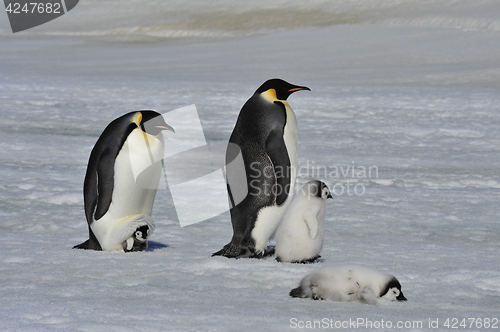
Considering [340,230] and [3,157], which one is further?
[3,157]

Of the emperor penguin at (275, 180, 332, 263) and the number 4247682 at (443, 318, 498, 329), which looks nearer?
the number 4247682 at (443, 318, 498, 329)

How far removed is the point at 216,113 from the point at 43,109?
242cm

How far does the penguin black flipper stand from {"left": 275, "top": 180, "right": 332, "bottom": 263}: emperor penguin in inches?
6.2

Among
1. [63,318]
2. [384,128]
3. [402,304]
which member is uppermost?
[63,318]

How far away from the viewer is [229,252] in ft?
10.9

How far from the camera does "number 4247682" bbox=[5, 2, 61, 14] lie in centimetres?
2967

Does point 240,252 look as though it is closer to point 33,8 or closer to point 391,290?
point 391,290

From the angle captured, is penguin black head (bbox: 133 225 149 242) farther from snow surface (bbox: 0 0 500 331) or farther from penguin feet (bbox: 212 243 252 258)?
penguin feet (bbox: 212 243 252 258)

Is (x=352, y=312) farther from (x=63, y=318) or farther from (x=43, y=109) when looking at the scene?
(x=43, y=109)

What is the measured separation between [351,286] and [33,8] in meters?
30.7

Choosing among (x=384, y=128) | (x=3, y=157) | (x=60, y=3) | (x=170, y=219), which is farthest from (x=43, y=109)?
(x=60, y=3)

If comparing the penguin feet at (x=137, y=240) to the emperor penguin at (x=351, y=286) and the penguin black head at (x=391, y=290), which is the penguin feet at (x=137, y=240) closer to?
the emperor penguin at (x=351, y=286)

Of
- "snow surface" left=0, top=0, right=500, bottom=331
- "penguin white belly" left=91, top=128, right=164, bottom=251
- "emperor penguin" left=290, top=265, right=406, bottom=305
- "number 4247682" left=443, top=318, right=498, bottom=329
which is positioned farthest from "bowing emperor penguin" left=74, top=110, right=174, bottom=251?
"number 4247682" left=443, top=318, right=498, bottom=329

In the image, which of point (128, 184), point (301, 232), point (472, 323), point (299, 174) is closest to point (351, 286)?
point (472, 323)
